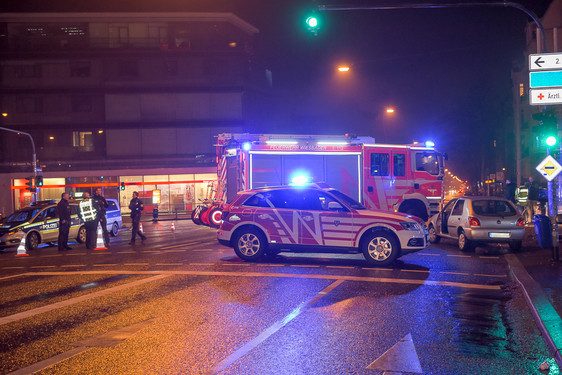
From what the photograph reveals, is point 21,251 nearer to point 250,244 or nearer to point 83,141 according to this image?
point 250,244

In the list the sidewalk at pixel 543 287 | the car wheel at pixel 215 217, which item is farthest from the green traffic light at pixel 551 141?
the car wheel at pixel 215 217

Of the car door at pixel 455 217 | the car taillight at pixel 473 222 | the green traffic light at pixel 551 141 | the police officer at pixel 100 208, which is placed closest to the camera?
the green traffic light at pixel 551 141

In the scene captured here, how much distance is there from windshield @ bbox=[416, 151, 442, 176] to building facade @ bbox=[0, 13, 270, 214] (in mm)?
28801

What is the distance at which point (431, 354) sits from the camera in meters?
5.34

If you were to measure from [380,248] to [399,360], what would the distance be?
252 inches

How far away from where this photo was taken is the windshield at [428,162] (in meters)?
18.5

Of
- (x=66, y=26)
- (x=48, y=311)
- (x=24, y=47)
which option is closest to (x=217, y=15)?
(x=66, y=26)

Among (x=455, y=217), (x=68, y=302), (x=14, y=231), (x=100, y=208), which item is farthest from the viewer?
(x=14, y=231)

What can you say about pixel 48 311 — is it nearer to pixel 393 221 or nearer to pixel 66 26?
pixel 393 221

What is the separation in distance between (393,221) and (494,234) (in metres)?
4.08

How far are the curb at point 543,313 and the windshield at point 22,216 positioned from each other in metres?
16.2

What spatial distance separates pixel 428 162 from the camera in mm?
18688

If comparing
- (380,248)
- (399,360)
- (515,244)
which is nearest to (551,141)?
(515,244)

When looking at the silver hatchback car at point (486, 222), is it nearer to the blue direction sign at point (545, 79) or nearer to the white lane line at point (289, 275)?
the blue direction sign at point (545, 79)
